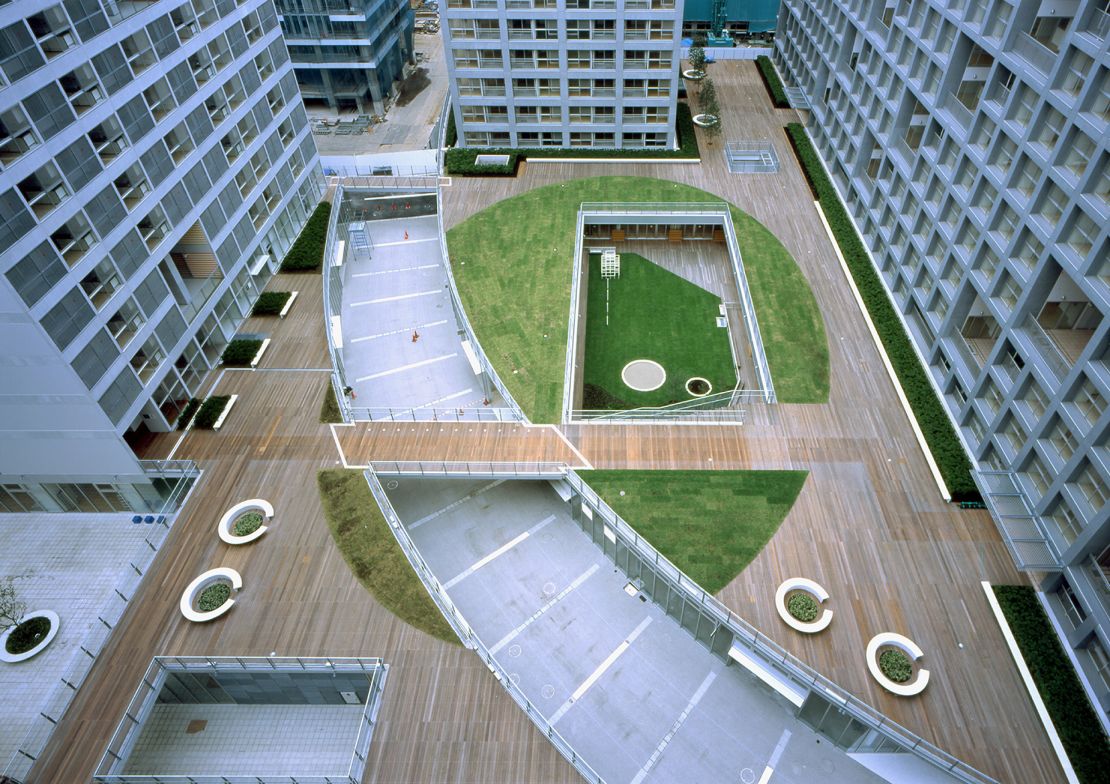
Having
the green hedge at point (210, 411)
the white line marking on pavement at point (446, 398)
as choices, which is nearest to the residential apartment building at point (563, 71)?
the white line marking on pavement at point (446, 398)

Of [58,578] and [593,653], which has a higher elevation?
[58,578]

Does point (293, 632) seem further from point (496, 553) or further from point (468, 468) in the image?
point (468, 468)

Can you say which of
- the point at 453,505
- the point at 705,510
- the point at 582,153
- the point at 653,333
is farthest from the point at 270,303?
the point at 705,510

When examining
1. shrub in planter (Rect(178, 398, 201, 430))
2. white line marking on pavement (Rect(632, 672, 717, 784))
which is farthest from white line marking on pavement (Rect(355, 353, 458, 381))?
white line marking on pavement (Rect(632, 672, 717, 784))

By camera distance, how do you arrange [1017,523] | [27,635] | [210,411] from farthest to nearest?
[210,411]
[27,635]
[1017,523]

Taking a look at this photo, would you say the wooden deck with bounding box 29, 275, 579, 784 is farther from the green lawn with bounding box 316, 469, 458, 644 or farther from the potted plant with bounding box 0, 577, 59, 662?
the potted plant with bounding box 0, 577, 59, 662

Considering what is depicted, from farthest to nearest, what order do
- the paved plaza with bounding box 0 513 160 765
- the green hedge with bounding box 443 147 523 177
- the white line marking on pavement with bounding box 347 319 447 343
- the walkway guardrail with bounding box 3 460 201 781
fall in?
1. the green hedge with bounding box 443 147 523 177
2. the white line marking on pavement with bounding box 347 319 447 343
3. the paved plaza with bounding box 0 513 160 765
4. the walkway guardrail with bounding box 3 460 201 781
